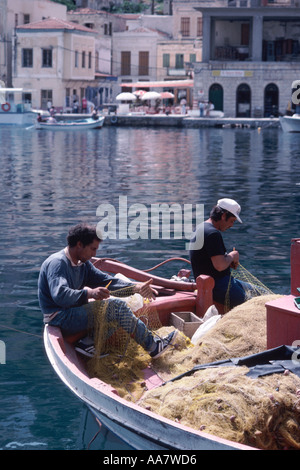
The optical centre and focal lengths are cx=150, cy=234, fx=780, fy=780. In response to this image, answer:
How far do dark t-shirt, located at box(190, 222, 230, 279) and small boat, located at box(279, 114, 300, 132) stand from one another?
4740 cm

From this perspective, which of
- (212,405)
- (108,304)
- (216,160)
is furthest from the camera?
(216,160)

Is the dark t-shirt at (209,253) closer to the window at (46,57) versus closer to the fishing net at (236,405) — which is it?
the fishing net at (236,405)

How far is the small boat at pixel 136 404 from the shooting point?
533cm

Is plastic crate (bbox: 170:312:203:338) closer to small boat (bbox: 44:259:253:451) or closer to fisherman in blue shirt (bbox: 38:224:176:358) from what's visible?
small boat (bbox: 44:259:253:451)

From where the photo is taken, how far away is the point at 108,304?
7305 millimetres

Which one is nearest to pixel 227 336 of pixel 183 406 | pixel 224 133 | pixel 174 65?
pixel 183 406

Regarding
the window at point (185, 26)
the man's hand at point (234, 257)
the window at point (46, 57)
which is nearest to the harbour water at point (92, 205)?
the man's hand at point (234, 257)

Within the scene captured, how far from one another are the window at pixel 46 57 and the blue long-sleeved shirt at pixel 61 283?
207ft

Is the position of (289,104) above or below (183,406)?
above

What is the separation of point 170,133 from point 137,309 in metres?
48.6

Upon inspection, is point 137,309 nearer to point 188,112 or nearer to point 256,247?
point 256,247

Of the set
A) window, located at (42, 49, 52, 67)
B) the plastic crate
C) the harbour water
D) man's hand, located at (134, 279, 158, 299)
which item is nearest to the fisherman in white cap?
the plastic crate

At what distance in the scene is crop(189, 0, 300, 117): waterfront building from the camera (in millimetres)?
65812

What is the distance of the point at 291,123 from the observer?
182 feet
